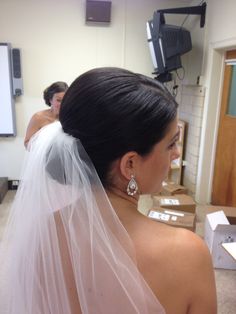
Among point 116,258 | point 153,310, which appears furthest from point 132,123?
point 153,310

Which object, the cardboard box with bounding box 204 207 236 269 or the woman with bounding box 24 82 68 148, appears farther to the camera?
the woman with bounding box 24 82 68 148

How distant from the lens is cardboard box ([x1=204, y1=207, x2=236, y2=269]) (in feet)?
7.73

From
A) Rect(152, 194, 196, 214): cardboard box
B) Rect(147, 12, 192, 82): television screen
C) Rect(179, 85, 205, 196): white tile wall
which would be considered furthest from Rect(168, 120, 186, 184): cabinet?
Rect(152, 194, 196, 214): cardboard box

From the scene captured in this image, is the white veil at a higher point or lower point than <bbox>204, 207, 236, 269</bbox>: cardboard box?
higher

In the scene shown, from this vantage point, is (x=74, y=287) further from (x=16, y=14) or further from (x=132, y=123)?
(x=16, y=14)

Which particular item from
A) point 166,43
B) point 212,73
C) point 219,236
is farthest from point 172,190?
point 166,43

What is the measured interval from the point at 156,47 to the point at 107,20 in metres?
0.90

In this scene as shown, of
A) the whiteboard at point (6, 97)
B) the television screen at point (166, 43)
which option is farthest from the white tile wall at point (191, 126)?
the whiteboard at point (6, 97)

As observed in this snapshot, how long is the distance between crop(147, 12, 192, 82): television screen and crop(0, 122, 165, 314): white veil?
283cm

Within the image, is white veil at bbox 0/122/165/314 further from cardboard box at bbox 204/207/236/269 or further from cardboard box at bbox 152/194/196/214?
cardboard box at bbox 152/194/196/214

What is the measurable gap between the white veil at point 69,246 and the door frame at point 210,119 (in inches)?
116

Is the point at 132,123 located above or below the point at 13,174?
above

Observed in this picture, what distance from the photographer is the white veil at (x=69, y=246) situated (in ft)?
2.06

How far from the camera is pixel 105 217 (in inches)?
25.6
